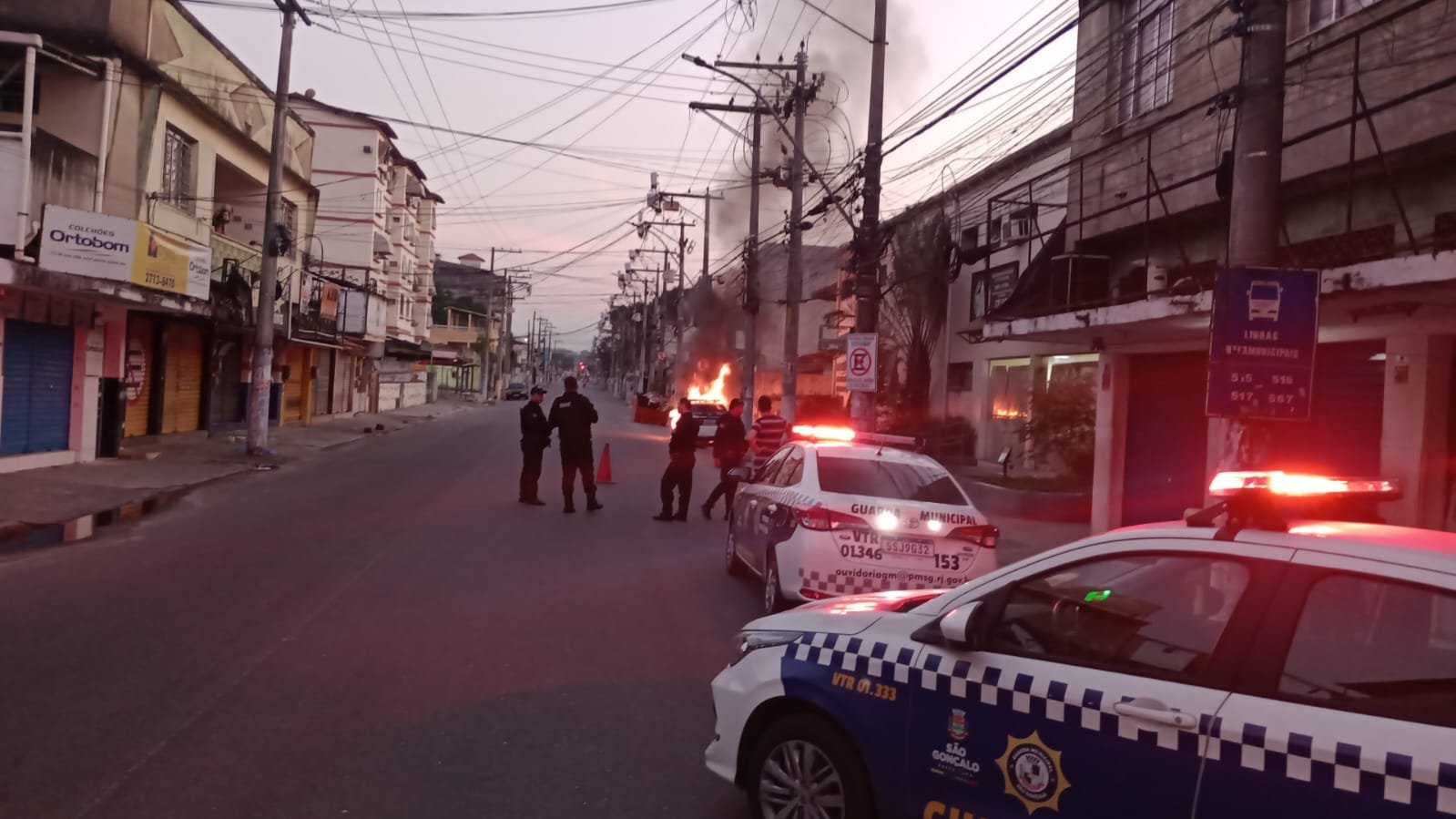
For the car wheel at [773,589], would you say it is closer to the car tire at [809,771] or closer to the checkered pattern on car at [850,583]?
the checkered pattern on car at [850,583]

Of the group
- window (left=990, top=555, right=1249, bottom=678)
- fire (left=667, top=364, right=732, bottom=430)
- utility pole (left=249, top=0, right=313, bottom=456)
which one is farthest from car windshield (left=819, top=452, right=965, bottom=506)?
fire (left=667, top=364, right=732, bottom=430)

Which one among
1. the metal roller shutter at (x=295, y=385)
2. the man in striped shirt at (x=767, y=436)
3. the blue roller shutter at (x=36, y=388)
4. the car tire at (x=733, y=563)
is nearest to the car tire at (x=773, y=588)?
the car tire at (x=733, y=563)

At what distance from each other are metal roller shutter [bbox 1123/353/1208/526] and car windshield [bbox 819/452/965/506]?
8096 mm

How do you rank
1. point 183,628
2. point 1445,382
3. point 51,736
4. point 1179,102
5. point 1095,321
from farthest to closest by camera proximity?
point 1179,102, point 1095,321, point 1445,382, point 183,628, point 51,736

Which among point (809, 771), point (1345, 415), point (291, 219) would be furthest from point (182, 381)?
point (809, 771)

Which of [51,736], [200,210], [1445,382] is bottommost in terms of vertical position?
[51,736]

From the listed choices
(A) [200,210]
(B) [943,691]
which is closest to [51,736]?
(B) [943,691]

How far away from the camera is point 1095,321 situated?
13.1 m

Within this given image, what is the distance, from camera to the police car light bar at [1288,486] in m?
3.49

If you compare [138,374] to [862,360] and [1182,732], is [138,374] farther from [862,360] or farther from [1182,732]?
[1182,732]

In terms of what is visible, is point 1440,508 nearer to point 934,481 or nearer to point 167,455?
point 934,481

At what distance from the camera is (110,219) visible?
1722cm

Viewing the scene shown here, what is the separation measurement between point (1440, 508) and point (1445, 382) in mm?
1268

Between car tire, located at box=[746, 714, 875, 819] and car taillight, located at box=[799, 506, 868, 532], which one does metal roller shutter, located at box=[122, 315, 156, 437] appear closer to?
car taillight, located at box=[799, 506, 868, 532]
